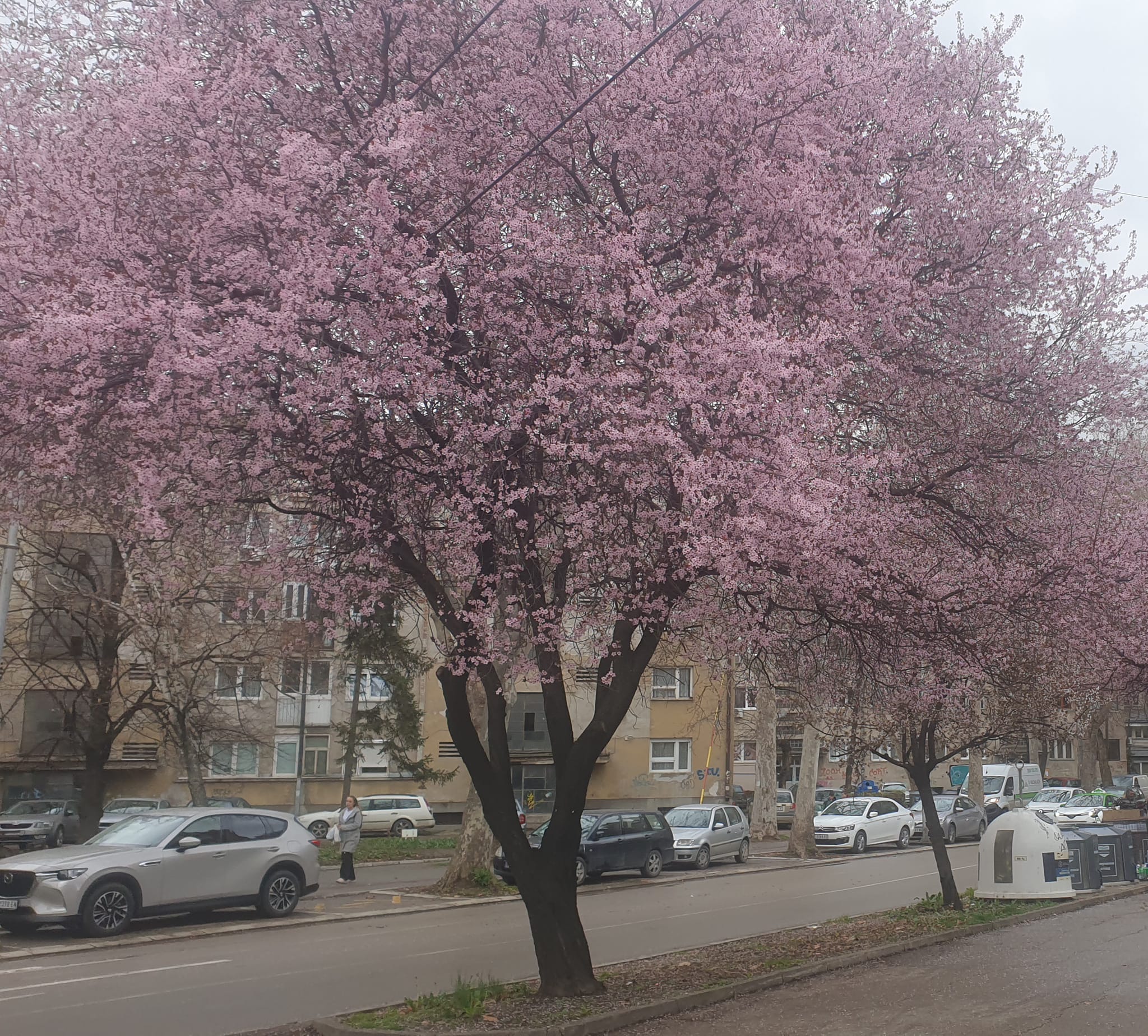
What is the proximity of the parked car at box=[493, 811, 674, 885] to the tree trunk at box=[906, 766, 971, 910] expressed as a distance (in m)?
8.61

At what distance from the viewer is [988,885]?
16922 mm

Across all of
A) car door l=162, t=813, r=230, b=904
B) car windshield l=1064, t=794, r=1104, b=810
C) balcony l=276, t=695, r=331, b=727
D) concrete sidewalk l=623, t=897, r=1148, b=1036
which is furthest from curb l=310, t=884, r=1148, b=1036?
balcony l=276, t=695, r=331, b=727

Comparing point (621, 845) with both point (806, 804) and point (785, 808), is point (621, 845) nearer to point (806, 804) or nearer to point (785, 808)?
point (806, 804)

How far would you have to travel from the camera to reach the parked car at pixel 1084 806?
40.0 metres

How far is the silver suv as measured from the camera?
15156mm

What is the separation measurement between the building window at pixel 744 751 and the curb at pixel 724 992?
4397 centimetres

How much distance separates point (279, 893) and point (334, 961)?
15.7ft

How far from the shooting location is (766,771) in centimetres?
3481

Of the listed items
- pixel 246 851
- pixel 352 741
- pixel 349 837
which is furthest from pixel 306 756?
pixel 246 851

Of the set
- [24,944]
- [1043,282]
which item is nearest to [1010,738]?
[1043,282]

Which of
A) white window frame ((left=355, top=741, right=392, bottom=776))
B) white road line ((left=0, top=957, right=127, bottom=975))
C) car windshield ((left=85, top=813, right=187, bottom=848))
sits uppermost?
white window frame ((left=355, top=741, right=392, bottom=776))

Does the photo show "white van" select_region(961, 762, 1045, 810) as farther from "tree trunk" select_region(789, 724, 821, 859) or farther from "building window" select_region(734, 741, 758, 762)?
"tree trunk" select_region(789, 724, 821, 859)

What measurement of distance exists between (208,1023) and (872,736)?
11986mm

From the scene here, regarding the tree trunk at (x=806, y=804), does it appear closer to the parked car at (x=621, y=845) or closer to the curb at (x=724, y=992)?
the parked car at (x=621, y=845)
